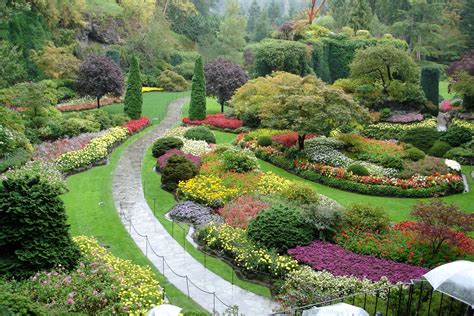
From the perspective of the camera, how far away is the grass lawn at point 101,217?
12.5 metres

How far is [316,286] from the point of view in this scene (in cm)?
1145

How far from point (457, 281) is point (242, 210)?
26.7 feet

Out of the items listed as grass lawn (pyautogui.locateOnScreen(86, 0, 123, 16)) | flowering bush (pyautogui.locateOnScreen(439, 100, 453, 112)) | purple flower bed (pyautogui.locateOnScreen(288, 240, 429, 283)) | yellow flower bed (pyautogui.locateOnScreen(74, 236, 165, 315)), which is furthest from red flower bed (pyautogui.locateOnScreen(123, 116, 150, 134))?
grass lawn (pyautogui.locateOnScreen(86, 0, 123, 16))

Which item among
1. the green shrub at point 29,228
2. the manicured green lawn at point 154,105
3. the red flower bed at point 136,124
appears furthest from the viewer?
the manicured green lawn at point 154,105

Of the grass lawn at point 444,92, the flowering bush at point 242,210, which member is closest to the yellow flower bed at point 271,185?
the flowering bush at point 242,210

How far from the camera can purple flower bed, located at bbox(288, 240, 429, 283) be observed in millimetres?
11961

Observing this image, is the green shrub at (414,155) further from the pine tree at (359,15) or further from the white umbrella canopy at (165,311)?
the pine tree at (359,15)

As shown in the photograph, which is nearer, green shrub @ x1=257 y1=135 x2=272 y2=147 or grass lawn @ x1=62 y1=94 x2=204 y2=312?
grass lawn @ x1=62 y1=94 x2=204 y2=312

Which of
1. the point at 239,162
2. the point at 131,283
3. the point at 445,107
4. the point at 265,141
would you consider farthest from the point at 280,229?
the point at 445,107

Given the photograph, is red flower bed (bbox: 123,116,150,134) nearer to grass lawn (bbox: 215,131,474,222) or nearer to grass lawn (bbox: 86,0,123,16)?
grass lawn (bbox: 215,131,474,222)

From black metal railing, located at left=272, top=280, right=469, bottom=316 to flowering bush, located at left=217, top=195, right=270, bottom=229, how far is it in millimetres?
5007

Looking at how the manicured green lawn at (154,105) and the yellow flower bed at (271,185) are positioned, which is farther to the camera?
the manicured green lawn at (154,105)

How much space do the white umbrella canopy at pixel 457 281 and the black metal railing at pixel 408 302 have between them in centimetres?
99

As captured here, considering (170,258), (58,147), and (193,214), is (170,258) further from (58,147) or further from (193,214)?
(58,147)
